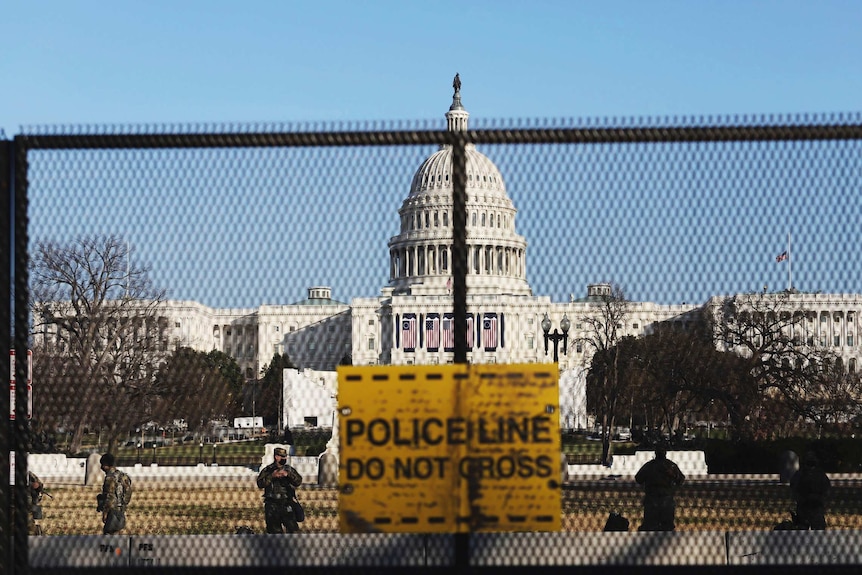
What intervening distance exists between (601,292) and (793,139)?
7.08ft

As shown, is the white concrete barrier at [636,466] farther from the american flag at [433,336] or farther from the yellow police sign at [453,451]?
the yellow police sign at [453,451]

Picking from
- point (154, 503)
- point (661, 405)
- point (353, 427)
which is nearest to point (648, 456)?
point (154, 503)

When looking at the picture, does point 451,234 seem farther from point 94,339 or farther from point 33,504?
point 33,504

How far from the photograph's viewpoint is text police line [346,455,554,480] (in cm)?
742

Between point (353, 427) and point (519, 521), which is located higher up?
point (353, 427)

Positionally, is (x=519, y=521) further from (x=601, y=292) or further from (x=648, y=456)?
(x=648, y=456)

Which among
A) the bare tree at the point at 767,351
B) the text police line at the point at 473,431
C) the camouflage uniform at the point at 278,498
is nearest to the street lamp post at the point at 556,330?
the camouflage uniform at the point at 278,498

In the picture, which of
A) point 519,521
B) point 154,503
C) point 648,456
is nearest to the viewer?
point 519,521

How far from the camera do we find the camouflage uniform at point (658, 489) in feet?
43.4

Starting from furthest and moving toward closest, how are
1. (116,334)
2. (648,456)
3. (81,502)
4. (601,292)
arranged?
(648,456), (81,502), (116,334), (601,292)

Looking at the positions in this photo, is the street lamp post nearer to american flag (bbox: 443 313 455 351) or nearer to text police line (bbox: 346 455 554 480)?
american flag (bbox: 443 313 455 351)

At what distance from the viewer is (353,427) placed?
7.51 metres

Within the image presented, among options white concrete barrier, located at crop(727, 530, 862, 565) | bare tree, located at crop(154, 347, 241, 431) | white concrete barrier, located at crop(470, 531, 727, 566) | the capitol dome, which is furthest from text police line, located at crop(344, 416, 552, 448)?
white concrete barrier, located at crop(727, 530, 862, 565)

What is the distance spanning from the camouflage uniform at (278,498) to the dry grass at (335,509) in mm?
2812
